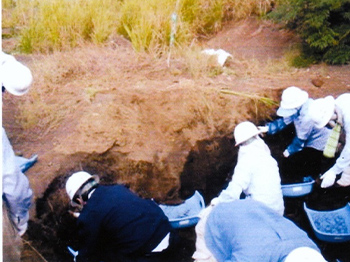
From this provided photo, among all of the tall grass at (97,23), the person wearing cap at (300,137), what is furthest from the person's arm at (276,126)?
the tall grass at (97,23)

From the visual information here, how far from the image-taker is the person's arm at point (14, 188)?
105 inches

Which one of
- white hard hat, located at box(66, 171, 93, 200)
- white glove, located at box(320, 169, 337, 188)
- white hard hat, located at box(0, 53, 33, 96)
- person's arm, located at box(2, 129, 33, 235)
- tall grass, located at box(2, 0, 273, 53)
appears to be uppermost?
white hard hat, located at box(0, 53, 33, 96)

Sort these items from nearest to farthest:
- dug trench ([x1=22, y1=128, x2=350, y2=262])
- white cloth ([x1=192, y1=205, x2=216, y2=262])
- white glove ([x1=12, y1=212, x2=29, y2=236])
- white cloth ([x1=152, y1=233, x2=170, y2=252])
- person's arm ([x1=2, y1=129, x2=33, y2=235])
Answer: person's arm ([x1=2, y1=129, x2=33, y2=235]) → white glove ([x1=12, y1=212, x2=29, y2=236]) → white cloth ([x1=192, y1=205, x2=216, y2=262]) → white cloth ([x1=152, y1=233, x2=170, y2=252]) → dug trench ([x1=22, y1=128, x2=350, y2=262])

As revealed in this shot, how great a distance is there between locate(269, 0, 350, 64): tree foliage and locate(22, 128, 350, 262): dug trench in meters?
1.75

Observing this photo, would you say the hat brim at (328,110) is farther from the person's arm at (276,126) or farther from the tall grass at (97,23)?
the tall grass at (97,23)

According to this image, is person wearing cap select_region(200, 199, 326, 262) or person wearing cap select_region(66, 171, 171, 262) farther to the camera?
person wearing cap select_region(66, 171, 171, 262)

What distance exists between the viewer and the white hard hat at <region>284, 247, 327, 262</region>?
89.3 inches

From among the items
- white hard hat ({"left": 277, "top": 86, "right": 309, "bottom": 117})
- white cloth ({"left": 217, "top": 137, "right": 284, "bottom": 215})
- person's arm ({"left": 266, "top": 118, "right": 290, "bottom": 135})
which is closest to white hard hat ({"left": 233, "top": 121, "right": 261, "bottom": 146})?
white cloth ({"left": 217, "top": 137, "right": 284, "bottom": 215})

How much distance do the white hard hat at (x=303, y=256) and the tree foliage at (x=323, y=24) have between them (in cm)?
472

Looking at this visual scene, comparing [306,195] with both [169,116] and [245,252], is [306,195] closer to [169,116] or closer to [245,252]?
[169,116]

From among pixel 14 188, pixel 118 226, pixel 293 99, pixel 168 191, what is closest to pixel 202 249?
pixel 118 226

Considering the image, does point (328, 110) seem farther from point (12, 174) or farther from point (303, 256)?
point (12, 174)

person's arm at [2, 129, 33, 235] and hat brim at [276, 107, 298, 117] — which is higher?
person's arm at [2, 129, 33, 235]

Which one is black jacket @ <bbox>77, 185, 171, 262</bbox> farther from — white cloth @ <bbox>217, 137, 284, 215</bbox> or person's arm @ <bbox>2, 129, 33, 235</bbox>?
white cloth @ <bbox>217, 137, 284, 215</bbox>
